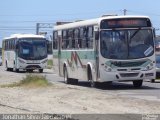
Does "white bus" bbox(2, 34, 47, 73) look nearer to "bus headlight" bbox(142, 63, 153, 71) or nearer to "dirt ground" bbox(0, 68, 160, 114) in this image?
"bus headlight" bbox(142, 63, 153, 71)

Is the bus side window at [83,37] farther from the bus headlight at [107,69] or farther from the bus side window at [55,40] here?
the bus side window at [55,40]

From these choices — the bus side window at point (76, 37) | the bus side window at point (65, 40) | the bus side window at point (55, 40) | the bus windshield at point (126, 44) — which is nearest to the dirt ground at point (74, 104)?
the bus windshield at point (126, 44)

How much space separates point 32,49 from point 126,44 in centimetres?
2589

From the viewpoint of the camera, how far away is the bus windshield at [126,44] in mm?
26375

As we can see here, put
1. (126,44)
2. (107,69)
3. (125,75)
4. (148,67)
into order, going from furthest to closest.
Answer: (148,67), (125,75), (126,44), (107,69)

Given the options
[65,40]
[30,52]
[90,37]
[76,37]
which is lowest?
[30,52]

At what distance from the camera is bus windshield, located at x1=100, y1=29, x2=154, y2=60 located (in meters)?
26.4

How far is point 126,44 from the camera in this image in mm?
26453

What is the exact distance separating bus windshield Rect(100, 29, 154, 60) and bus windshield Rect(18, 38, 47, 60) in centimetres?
2516

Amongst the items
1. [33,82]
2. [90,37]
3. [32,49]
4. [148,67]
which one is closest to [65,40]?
[33,82]

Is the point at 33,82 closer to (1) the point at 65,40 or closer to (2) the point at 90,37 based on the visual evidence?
(2) the point at 90,37

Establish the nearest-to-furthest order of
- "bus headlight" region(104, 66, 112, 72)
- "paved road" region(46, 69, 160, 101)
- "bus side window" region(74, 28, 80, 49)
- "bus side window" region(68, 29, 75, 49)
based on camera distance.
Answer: "paved road" region(46, 69, 160, 101) < "bus headlight" region(104, 66, 112, 72) < "bus side window" region(74, 28, 80, 49) < "bus side window" region(68, 29, 75, 49)

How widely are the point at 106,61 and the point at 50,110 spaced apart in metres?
10.3

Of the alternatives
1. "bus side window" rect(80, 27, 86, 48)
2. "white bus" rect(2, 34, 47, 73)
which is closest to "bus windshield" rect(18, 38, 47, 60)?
"white bus" rect(2, 34, 47, 73)
